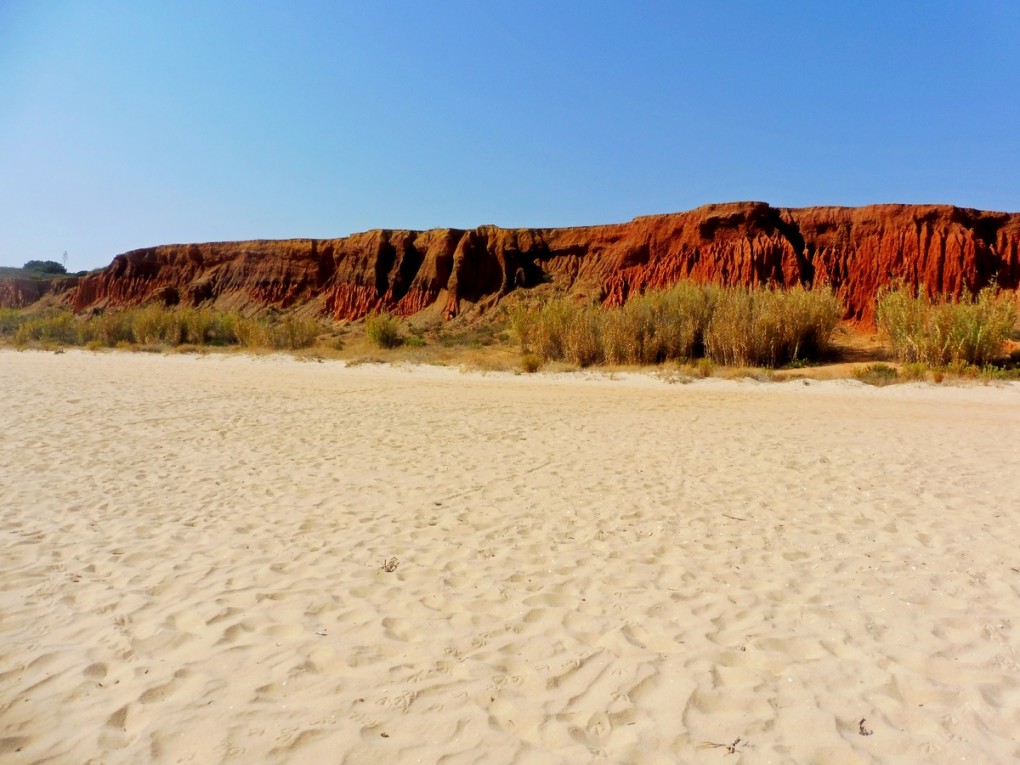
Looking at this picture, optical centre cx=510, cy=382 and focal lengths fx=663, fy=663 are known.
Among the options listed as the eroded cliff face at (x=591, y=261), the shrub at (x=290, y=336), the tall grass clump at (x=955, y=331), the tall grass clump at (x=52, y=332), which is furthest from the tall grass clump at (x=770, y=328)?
the tall grass clump at (x=52, y=332)

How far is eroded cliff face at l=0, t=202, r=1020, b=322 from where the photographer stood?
3036 centimetres

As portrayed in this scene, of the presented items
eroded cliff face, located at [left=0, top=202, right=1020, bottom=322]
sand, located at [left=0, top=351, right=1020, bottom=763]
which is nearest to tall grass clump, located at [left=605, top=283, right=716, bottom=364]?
eroded cliff face, located at [left=0, top=202, right=1020, bottom=322]

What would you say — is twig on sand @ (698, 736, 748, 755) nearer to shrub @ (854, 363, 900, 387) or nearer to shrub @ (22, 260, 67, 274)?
shrub @ (854, 363, 900, 387)

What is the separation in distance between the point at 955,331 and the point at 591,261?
2525 cm

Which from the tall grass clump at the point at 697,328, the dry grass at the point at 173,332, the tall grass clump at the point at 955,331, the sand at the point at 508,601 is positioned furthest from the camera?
the dry grass at the point at 173,332

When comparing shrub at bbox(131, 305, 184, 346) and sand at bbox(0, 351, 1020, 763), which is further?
shrub at bbox(131, 305, 184, 346)

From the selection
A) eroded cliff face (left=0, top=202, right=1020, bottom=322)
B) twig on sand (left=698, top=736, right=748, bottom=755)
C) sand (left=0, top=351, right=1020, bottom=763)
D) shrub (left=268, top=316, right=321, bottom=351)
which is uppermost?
eroded cliff face (left=0, top=202, right=1020, bottom=322)

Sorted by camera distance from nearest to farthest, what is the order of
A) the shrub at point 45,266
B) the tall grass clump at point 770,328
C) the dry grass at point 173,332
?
1. the tall grass clump at point 770,328
2. the dry grass at point 173,332
3. the shrub at point 45,266

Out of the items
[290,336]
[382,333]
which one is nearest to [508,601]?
[382,333]

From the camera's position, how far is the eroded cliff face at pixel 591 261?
1195 inches

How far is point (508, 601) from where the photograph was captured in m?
3.75

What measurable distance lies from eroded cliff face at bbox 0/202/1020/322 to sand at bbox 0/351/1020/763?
20.1 metres

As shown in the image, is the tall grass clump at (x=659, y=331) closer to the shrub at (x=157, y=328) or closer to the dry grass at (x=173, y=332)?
the dry grass at (x=173, y=332)

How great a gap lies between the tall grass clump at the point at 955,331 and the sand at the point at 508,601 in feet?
28.7
